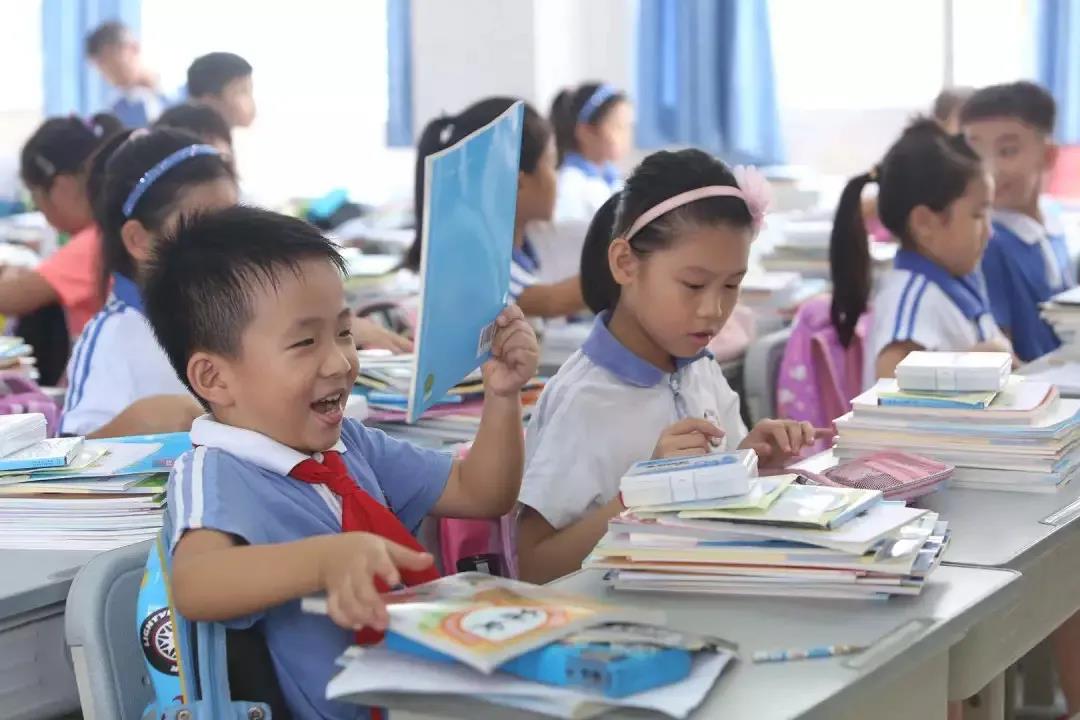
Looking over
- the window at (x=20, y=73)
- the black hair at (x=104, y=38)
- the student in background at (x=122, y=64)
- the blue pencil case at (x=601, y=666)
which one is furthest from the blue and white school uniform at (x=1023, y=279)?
the window at (x=20, y=73)

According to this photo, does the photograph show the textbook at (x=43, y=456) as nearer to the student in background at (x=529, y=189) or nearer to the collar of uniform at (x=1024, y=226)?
the student in background at (x=529, y=189)

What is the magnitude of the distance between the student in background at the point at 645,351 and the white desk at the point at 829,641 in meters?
0.36

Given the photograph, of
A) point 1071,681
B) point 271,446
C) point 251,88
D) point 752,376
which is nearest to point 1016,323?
point 752,376

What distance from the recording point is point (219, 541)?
135 cm

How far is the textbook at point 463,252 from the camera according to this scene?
1339mm

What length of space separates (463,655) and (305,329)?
0.48 metres

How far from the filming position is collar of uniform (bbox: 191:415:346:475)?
1454 mm

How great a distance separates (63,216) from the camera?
378cm

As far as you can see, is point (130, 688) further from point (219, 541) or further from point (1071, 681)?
point (1071, 681)

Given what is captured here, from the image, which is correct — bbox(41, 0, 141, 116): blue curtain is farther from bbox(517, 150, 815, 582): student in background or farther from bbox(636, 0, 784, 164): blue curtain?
bbox(517, 150, 815, 582): student in background

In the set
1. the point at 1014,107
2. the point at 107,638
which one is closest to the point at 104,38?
the point at 1014,107

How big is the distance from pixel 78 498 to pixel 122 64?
18.5 ft

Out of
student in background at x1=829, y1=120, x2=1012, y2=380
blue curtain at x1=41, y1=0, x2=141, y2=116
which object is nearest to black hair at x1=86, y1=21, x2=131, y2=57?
blue curtain at x1=41, y1=0, x2=141, y2=116

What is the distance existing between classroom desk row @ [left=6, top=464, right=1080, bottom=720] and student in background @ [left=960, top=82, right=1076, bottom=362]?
163 cm
